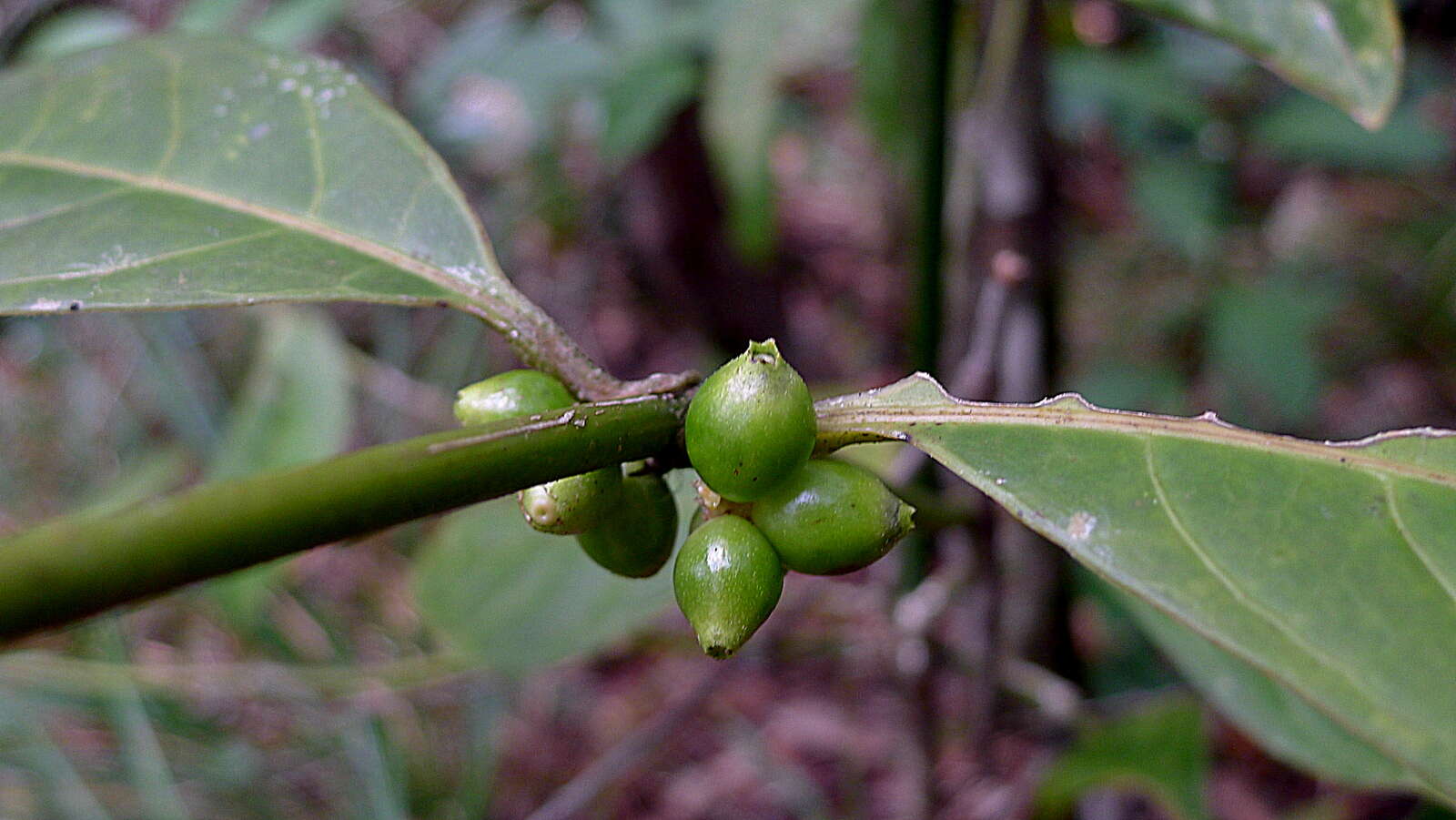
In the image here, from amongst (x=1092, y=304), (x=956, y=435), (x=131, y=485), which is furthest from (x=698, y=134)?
(x=956, y=435)

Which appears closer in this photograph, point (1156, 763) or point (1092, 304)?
point (1156, 763)

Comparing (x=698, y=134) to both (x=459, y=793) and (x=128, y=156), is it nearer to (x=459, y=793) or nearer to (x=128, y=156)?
(x=459, y=793)

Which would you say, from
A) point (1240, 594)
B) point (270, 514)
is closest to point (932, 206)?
point (1240, 594)

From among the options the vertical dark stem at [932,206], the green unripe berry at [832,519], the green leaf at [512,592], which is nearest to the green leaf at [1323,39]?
the vertical dark stem at [932,206]

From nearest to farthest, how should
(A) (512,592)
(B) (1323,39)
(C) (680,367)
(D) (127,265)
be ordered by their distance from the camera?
(D) (127,265)
(B) (1323,39)
(A) (512,592)
(C) (680,367)

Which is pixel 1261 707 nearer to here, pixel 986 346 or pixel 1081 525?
pixel 986 346

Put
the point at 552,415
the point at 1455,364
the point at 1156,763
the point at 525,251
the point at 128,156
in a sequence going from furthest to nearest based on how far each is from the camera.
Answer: the point at 525,251 < the point at 1455,364 < the point at 1156,763 < the point at 128,156 < the point at 552,415

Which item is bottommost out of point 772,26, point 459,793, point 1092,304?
point 459,793

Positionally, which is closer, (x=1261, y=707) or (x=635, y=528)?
(x=635, y=528)
